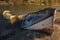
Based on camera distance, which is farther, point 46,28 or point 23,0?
point 23,0

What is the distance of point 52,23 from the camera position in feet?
3.12

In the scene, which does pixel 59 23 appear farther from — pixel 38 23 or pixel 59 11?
pixel 38 23

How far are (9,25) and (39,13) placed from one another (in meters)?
0.21

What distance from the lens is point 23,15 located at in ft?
3.17

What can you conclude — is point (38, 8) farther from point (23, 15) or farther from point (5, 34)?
point (5, 34)

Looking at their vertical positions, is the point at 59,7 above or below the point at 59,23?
above

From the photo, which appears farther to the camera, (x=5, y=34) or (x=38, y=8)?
(x=38, y=8)

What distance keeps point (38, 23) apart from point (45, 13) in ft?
0.28

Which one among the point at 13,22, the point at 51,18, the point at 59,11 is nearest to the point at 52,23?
the point at 51,18

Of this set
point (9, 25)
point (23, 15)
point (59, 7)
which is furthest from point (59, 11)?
point (9, 25)

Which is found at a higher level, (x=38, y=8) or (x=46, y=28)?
(x=38, y=8)

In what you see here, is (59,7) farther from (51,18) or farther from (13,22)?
(13,22)

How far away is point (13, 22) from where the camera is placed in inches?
36.5

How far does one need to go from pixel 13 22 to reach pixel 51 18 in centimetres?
24
